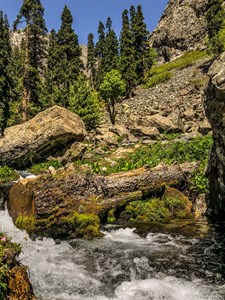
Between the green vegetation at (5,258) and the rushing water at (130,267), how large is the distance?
0.23m

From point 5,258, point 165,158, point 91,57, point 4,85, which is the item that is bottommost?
point 5,258

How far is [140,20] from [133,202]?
2217 inches

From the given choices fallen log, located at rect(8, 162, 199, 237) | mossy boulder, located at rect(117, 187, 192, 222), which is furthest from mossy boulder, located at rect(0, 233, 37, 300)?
mossy boulder, located at rect(117, 187, 192, 222)

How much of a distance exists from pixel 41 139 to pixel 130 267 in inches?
748

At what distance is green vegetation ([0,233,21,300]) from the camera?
462 cm

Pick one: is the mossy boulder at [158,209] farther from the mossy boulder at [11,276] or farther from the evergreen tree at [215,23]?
the evergreen tree at [215,23]

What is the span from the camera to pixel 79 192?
521 inches

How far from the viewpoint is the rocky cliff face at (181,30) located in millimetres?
99062

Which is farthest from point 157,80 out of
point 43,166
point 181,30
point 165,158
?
point 181,30

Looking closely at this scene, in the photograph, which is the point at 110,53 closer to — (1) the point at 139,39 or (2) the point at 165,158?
(1) the point at 139,39

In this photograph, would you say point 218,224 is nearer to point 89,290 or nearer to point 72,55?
point 89,290

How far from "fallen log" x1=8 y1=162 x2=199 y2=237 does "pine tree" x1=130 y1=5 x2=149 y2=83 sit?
48.3m

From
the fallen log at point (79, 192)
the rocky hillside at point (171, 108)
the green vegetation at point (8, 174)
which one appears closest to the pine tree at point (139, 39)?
the rocky hillside at point (171, 108)

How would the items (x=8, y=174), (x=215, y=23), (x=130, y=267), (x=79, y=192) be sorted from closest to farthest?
(x=130, y=267)
(x=79, y=192)
(x=8, y=174)
(x=215, y=23)
